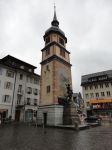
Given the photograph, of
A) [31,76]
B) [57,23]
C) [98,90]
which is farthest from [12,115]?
[98,90]

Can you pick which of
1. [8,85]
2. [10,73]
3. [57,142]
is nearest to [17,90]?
[8,85]

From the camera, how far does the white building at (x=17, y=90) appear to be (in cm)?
3544

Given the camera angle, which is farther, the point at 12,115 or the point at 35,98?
the point at 35,98

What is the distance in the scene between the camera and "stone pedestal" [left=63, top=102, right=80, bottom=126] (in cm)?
2448

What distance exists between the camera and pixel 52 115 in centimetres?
2592

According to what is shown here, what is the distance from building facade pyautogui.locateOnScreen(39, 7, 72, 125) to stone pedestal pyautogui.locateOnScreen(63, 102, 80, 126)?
913 millimetres

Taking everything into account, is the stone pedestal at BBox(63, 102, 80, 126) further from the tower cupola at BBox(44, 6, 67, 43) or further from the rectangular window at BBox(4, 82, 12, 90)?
the tower cupola at BBox(44, 6, 67, 43)

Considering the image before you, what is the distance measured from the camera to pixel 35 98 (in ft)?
147

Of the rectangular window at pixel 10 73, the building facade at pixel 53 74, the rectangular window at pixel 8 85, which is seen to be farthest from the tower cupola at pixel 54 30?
the rectangular window at pixel 8 85

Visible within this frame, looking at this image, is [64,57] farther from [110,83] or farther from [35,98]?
[110,83]

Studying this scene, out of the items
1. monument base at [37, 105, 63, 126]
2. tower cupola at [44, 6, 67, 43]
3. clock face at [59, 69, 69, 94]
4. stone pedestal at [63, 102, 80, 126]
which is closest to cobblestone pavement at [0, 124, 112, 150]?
stone pedestal at [63, 102, 80, 126]

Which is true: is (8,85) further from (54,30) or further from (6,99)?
(54,30)

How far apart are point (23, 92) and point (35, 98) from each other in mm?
5715

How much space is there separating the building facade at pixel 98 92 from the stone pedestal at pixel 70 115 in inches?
1088
